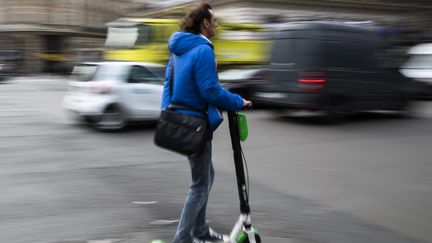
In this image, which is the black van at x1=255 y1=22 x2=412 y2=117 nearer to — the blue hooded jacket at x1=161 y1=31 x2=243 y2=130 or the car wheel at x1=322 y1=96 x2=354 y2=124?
the car wheel at x1=322 y1=96 x2=354 y2=124

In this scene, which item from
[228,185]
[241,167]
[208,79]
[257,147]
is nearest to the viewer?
[208,79]

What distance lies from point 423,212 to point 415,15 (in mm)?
38039

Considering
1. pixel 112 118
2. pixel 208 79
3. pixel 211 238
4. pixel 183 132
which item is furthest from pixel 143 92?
pixel 208 79

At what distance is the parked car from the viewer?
17.2 metres

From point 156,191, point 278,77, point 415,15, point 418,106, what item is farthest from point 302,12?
point 156,191

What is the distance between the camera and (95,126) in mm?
11453

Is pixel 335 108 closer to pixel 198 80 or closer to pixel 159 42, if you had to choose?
pixel 159 42

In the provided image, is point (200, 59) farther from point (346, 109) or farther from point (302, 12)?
point (302, 12)

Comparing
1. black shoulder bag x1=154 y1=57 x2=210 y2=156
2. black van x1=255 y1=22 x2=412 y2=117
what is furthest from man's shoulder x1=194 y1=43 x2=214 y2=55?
black van x1=255 y1=22 x2=412 y2=117

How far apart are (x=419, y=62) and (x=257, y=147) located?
10.5 metres

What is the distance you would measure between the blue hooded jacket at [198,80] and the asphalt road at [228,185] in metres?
1.35

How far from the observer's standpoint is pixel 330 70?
11445 mm

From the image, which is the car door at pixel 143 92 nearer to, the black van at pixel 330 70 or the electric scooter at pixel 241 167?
the black van at pixel 330 70

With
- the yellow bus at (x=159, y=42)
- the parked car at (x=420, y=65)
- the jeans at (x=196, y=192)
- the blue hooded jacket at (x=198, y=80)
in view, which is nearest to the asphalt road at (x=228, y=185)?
the jeans at (x=196, y=192)
